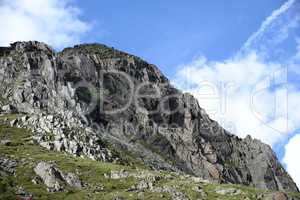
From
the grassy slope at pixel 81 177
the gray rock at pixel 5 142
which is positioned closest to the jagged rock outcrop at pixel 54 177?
the grassy slope at pixel 81 177

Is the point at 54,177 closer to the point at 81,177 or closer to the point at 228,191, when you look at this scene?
the point at 81,177

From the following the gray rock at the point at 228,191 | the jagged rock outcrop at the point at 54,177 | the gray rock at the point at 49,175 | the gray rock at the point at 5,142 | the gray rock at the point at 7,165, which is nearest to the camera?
the gray rock at the point at 49,175

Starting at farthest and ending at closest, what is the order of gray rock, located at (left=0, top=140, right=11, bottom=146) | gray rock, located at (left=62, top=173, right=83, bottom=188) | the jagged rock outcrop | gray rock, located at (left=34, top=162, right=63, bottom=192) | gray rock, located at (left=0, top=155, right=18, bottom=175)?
gray rock, located at (left=0, top=140, right=11, bottom=146), gray rock, located at (left=0, top=155, right=18, bottom=175), gray rock, located at (left=62, top=173, right=83, bottom=188), the jagged rock outcrop, gray rock, located at (left=34, top=162, right=63, bottom=192)

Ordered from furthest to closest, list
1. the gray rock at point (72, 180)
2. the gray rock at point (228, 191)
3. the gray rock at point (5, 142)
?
the gray rock at point (5, 142)
the gray rock at point (228, 191)
the gray rock at point (72, 180)

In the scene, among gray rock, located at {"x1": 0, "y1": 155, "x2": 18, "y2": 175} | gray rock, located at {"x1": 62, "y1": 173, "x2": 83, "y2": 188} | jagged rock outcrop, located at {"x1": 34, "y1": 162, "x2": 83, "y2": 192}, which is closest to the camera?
jagged rock outcrop, located at {"x1": 34, "y1": 162, "x2": 83, "y2": 192}

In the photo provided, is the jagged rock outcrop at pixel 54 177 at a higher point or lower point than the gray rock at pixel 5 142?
lower

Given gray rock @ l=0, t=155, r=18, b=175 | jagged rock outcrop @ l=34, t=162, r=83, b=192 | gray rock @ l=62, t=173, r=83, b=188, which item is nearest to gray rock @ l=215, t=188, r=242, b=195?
gray rock @ l=62, t=173, r=83, b=188

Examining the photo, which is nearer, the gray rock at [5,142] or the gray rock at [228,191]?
the gray rock at [228,191]

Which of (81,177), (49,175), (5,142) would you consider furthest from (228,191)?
(5,142)

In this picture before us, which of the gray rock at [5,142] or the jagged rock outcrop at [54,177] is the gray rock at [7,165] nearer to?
the jagged rock outcrop at [54,177]

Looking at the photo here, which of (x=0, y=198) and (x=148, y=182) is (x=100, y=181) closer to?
(x=148, y=182)

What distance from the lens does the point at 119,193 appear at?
481ft

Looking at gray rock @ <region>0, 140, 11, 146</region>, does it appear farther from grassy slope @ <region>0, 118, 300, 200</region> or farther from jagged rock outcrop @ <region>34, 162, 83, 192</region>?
jagged rock outcrop @ <region>34, 162, 83, 192</region>

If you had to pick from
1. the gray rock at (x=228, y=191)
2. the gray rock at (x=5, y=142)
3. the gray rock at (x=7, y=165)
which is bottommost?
the gray rock at (x=228, y=191)
